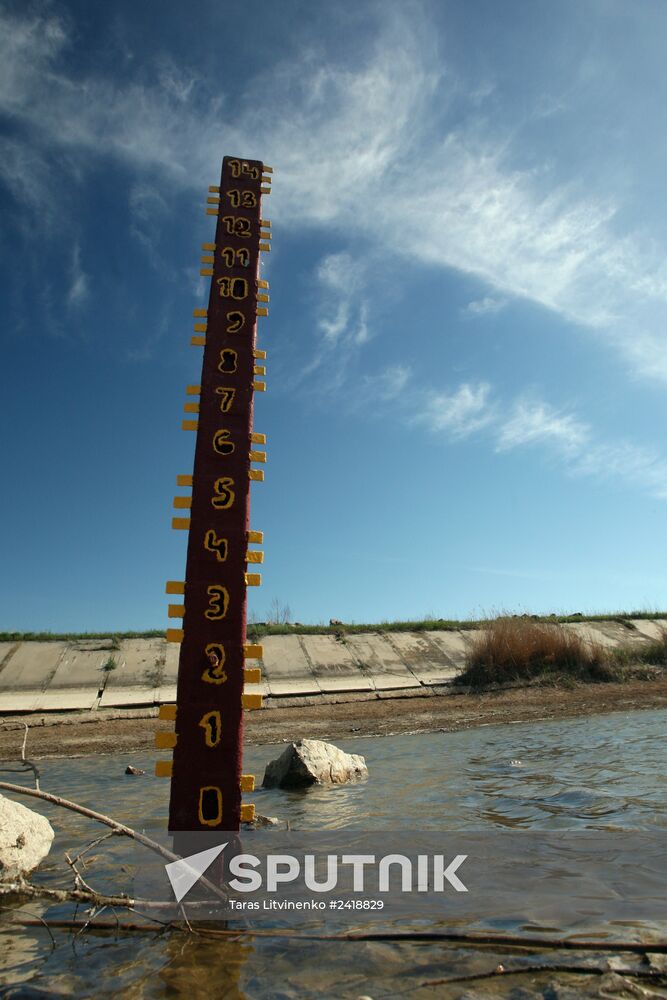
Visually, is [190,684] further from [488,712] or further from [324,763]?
[488,712]

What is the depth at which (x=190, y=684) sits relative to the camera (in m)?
3.20

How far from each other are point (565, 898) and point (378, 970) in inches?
40.2

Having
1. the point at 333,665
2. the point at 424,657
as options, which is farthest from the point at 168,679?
the point at 424,657

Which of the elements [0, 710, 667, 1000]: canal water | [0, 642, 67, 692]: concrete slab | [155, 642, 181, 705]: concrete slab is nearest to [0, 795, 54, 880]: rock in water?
[0, 710, 667, 1000]: canal water

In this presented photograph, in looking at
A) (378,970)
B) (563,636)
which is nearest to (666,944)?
(378,970)

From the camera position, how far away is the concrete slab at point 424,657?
44.8 feet

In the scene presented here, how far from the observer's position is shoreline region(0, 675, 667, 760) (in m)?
9.50

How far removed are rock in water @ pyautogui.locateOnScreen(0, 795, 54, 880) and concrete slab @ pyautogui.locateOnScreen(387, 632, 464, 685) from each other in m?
10.2

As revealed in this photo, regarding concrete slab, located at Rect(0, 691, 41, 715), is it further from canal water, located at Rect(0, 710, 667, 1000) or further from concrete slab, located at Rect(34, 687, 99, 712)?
canal water, located at Rect(0, 710, 667, 1000)

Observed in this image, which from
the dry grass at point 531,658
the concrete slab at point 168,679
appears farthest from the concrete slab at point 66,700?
the dry grass at point 531,658

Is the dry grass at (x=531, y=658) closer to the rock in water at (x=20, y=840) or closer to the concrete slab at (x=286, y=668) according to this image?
the concrete slab at (x=286, y=668)

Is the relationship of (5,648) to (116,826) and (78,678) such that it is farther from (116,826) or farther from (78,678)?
(116,826)

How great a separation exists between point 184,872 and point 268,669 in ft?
34.7

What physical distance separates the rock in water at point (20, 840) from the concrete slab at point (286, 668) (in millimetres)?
8479
